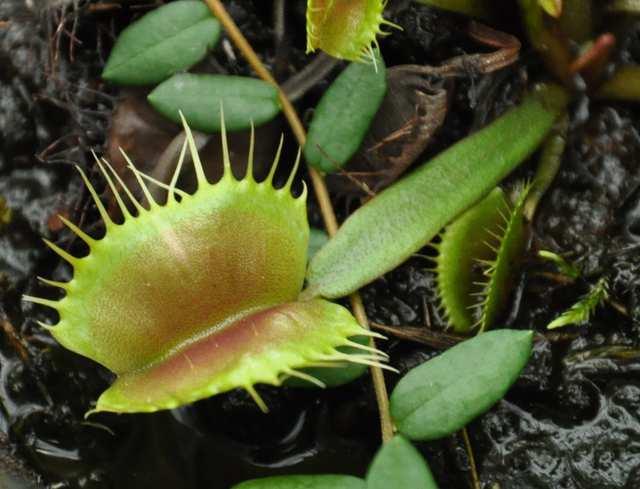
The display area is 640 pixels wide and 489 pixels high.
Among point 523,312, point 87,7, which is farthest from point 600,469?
point 87,7

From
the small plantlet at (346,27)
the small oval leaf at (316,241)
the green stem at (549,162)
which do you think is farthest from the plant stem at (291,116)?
the green stem at (549,162)

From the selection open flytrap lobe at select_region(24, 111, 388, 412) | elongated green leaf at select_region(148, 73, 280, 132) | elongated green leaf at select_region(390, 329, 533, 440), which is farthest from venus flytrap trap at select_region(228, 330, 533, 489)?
elongated green leaf at select_region(148, 73, 280, 132)

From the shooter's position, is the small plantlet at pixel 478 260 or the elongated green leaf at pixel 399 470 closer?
the elongated green leaf at pixel 399 470

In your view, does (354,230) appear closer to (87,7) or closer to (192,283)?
(192,283)

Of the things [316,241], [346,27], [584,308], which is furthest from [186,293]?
[584,308]

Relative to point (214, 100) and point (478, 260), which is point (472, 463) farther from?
point (214, 100)

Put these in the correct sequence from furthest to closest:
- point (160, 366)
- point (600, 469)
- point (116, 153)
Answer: point (116, 153) → point (600, 469) → point (160, 366)

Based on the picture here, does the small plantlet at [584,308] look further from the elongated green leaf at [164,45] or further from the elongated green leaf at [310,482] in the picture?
the elongated green leaf at [164,45]
